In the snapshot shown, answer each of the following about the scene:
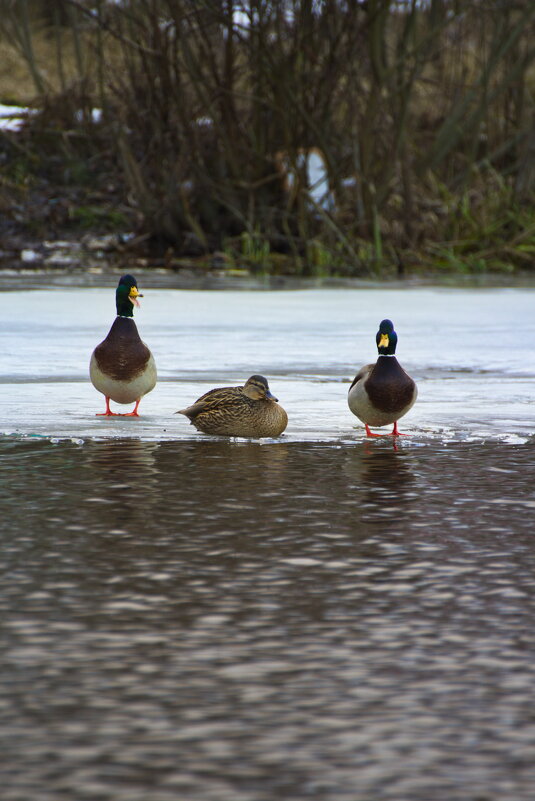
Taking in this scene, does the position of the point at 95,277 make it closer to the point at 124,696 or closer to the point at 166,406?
the point at 166,406

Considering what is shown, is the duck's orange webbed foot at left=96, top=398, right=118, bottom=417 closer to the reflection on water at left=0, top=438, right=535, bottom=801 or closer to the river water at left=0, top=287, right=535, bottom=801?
the river water at left=0, top=287, right=535, bottom=801

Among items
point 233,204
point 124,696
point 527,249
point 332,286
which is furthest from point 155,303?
point 124,696

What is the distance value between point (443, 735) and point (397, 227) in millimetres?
18192

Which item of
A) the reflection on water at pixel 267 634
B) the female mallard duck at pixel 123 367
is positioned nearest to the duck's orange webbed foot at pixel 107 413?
the female mallard duck at pixel 123 367

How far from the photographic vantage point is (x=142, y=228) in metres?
22.2

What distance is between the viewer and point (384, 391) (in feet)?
22.3

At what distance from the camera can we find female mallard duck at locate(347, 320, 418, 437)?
22.4ft

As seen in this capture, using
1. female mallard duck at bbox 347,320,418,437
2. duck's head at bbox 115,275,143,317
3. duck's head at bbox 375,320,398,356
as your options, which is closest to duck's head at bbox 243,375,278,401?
female mallard duck at bbox 347,320,418,437

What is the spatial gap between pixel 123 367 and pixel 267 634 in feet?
12.7

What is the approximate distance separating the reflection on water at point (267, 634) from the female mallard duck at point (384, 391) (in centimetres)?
73

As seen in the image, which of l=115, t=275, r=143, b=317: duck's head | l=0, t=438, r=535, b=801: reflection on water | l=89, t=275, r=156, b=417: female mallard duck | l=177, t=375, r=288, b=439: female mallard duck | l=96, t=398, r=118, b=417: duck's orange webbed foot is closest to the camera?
l=0, t=438, r=535, b=801: reflection on water

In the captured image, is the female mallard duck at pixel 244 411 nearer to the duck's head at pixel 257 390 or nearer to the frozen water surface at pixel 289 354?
the duck's head at pixel 257 390

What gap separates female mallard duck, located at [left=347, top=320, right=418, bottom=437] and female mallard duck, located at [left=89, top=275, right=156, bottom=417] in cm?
110

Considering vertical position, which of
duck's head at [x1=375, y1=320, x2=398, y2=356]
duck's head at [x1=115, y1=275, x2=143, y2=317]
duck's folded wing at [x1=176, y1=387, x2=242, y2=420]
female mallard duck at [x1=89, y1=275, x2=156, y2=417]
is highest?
duck's head at [x1=115, y1=275, x2=143, y2=317]
